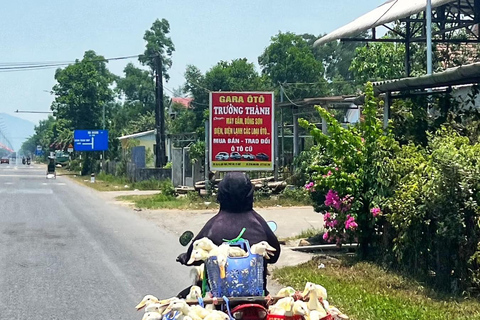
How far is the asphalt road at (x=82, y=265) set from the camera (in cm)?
914

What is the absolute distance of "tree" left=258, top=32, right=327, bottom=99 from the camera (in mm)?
Answer: 58719

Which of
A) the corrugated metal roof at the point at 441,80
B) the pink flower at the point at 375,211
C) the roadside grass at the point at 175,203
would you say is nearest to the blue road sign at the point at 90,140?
the roadside grass at the point at 175,203

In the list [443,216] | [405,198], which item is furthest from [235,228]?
[405,198]

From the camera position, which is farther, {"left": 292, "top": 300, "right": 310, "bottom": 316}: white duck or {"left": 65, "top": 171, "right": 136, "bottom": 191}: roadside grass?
{"left": 65, "top": 171, "right": 136, "bottom": 191}: roadside grass

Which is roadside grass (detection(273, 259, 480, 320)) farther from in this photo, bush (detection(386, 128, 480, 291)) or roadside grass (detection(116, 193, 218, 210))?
roadside grass (detection(116, 193, 218, 210))

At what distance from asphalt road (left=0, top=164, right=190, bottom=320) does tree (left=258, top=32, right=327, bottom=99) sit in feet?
127

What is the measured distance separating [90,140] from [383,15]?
44.2 meters

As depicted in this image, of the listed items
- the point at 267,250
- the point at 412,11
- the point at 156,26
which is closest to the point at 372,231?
the point at 267,250

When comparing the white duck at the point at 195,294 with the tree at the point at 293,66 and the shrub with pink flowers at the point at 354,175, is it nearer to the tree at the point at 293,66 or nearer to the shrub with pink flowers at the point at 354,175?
the shrub with pink flowers at the point at 354,175

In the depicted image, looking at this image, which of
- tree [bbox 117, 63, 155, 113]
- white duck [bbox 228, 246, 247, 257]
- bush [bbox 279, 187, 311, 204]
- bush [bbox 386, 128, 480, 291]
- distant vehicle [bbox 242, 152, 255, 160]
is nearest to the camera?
white duck [bbox 228, 246, 247, 257]

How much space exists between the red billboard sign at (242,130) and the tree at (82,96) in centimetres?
4766

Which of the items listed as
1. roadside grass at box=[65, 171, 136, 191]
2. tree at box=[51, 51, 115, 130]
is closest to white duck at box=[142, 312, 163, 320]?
roadside grass at box=[65, 171, 136, 191]

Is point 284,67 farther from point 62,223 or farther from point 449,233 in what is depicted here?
point 449,233

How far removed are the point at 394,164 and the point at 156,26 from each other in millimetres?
82716
